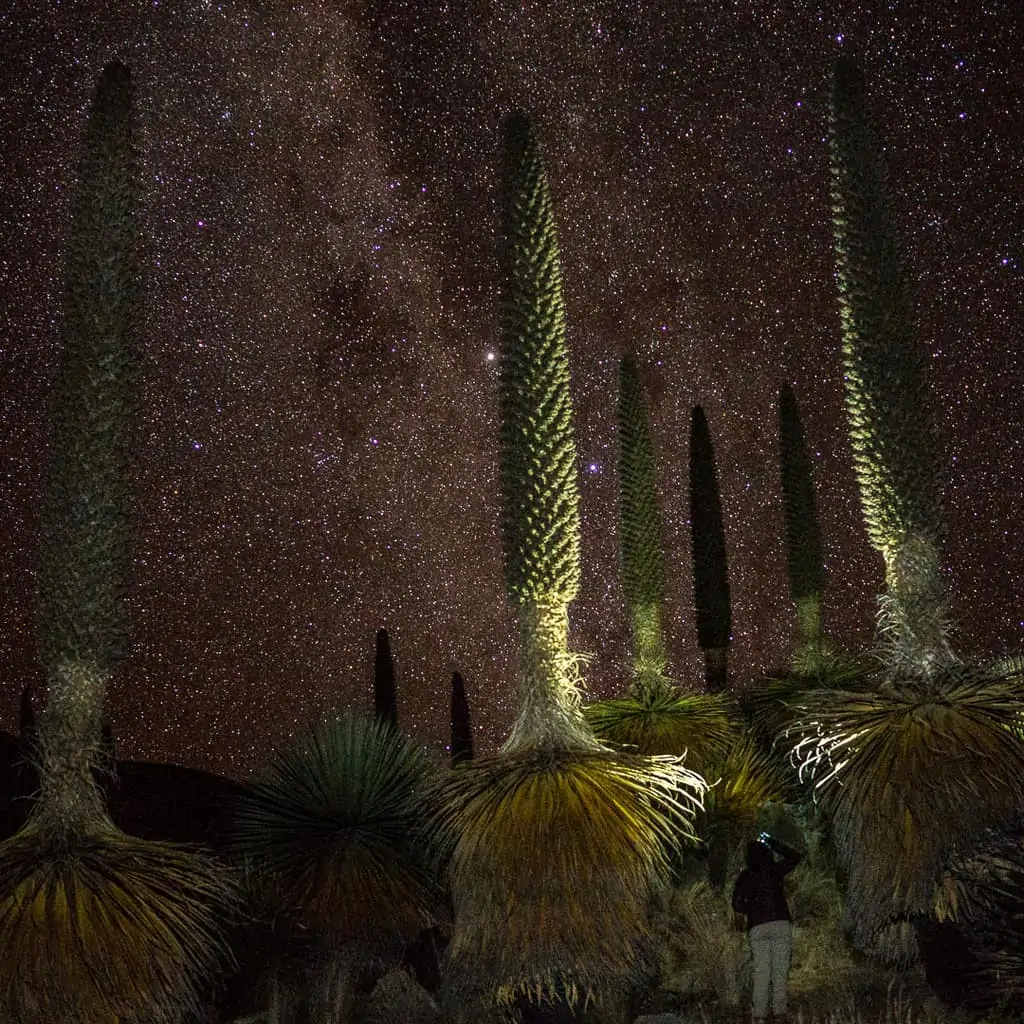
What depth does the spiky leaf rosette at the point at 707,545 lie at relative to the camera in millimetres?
13219

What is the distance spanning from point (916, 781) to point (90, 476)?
489 centimetres

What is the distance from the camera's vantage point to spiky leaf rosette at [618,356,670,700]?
35.9 ft

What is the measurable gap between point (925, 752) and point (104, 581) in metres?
4.67

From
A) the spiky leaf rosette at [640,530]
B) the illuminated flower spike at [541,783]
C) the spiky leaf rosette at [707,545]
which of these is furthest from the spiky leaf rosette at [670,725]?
the spiky leaf rosette at [707,545]

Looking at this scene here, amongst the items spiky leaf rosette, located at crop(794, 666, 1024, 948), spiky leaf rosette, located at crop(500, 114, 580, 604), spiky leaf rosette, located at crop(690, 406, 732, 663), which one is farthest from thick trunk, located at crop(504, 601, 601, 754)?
spiky leaf rosette, located at crop(690, 406, 732, 663)

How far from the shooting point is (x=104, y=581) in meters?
6.51

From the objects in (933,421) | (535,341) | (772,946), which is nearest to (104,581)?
(535,341)

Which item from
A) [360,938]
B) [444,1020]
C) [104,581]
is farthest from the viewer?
[360,938]

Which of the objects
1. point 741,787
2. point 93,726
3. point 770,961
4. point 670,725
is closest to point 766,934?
point 770,961

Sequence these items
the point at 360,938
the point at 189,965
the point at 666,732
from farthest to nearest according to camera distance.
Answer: the point at 666,732 < the point at 360,938 < the point at 189,965

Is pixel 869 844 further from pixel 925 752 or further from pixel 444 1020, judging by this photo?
pixel 444 1020

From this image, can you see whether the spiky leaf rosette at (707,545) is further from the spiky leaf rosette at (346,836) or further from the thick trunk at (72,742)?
the thick trunk at (72,742)

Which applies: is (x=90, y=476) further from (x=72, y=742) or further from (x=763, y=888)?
(x=763, y=888)

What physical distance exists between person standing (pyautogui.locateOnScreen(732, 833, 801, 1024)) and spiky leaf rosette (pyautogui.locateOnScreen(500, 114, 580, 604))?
6.78 feet
